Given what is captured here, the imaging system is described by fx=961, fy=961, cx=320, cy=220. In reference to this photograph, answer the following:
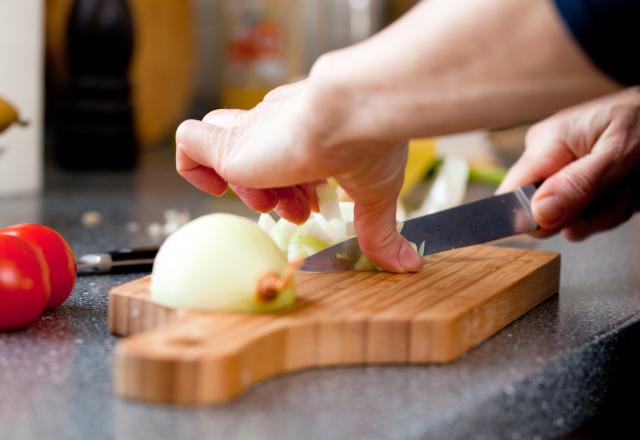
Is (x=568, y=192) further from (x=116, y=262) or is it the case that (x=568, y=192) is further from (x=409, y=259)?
(x=116, y=262)

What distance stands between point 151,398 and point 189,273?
0.49ft

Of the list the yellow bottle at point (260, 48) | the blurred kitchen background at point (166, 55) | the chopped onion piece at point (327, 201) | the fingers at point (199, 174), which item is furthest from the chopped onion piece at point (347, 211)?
the yellow bottle at point (260, 48)

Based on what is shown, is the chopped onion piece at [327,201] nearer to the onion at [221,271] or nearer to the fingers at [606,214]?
the onion at [221,271]

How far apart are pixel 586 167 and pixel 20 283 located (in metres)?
0.73

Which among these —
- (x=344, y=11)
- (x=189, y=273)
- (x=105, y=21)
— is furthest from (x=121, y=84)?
(x=189, y=273)

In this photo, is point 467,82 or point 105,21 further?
point 105,21

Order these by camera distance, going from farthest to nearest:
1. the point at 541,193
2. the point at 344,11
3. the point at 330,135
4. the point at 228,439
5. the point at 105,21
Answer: the point at 344,11 → the point at 105,21 → the point at 541,193 → the point at 330,135 → the point at 228,439

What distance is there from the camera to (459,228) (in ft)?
3.57

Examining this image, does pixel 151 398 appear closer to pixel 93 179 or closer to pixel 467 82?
pixel 467 82

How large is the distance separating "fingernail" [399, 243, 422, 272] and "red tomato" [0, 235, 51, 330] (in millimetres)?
345

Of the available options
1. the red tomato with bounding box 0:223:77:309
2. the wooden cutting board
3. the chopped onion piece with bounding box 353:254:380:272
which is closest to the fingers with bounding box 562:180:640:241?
the wooden cutting board

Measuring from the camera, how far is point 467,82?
67 cm

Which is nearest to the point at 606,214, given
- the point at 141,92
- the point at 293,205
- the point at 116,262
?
the point at 293,205

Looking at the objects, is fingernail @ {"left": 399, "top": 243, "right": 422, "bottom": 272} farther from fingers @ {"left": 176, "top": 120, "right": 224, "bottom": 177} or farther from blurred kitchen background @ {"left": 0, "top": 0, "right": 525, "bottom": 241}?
blurred kitchen background @ {"left": 0, "top": 0, "right": 525, "bottom": 241}
